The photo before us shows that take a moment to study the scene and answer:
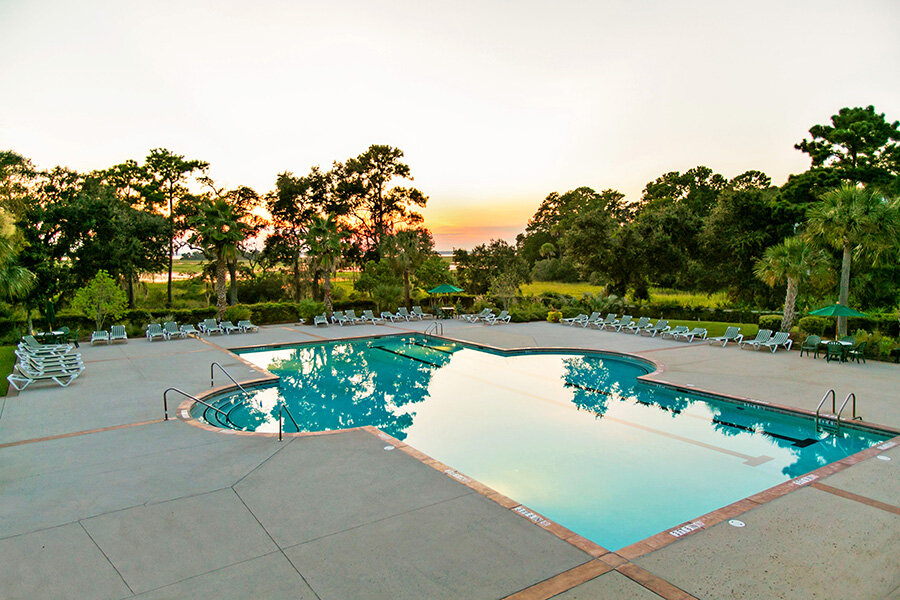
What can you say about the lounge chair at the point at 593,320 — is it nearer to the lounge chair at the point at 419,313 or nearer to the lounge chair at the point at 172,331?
the lounge chair at the point at 419,313

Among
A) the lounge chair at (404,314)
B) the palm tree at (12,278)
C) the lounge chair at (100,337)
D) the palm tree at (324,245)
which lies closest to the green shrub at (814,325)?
the lounge chair at (404,314)

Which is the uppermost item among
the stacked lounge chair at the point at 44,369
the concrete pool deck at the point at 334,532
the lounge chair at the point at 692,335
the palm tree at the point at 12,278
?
the palm tree at the point at 12,278

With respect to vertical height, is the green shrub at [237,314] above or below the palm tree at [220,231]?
below

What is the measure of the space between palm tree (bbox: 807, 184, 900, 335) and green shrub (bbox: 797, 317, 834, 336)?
90 centimetres

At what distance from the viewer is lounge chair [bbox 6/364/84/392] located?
11398mm

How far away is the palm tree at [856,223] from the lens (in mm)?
15695

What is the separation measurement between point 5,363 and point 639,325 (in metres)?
22.4

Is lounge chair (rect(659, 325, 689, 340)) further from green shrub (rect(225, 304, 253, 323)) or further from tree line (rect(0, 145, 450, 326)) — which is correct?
green shrub (rect(225, 304, 253, 323))

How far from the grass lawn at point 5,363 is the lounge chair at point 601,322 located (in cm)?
2105

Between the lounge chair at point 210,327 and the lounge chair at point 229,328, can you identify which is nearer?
the lounge chair at point 210,327

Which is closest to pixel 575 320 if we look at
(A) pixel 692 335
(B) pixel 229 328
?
(A) pixel 692 335

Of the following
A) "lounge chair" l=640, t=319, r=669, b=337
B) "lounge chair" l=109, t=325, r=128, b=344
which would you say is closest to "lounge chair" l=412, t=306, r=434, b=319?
"lounge chair" l=640, t=319, r=669, b=337

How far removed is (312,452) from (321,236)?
19.7 m

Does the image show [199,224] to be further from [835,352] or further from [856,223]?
[856,223]
